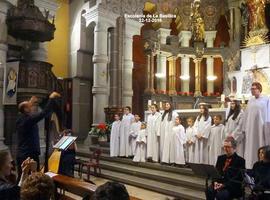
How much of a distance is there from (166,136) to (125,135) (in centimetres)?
176

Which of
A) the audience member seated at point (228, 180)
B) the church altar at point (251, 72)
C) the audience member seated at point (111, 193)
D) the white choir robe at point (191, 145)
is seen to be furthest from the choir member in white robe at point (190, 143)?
the audience member seated at point (111, 193)

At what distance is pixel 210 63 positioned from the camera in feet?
55.6

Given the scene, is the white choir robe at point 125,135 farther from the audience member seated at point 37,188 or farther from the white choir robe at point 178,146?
the audience member seated at point 37,188

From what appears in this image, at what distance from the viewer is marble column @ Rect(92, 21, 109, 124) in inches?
536

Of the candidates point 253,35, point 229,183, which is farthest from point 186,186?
point 253,35

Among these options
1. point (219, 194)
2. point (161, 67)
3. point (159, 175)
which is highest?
point (161, 67)

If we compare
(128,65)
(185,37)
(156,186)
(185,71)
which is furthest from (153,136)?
(185,37)

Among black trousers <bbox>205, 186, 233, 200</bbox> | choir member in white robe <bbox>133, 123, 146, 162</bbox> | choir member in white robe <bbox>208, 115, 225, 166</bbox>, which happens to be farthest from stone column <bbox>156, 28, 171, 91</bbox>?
black trousers <bbox>205, 186, 233, 200</bbox>

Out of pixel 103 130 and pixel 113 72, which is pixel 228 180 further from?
pixel 113 72

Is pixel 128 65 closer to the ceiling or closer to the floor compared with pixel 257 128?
closer to the ceiling

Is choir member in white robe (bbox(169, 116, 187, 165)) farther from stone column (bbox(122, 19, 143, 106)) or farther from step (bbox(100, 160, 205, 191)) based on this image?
stone column (bbox(122, 19, 143, 106))

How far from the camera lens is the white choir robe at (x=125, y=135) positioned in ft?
34.5

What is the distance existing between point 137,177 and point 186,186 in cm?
167

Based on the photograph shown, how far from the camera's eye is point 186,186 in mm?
7418
